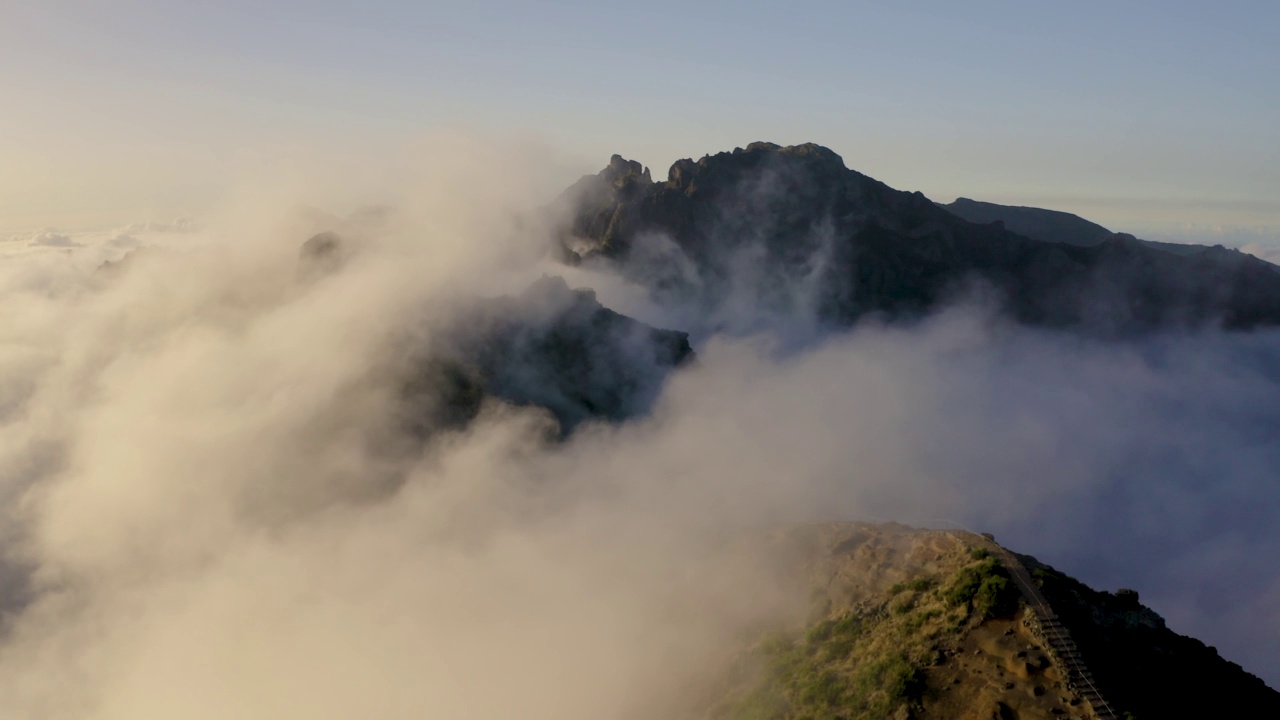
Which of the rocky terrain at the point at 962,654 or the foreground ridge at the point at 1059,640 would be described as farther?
the rocky terrain at the point at 962,654

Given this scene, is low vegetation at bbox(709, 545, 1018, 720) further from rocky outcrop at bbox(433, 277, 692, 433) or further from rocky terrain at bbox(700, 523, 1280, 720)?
rocky outcrop at bbox(433, 277, 692, 433)

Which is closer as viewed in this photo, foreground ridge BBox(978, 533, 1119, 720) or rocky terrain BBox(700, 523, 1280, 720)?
foreground ridge BBox(978, 533, 1119, 720)

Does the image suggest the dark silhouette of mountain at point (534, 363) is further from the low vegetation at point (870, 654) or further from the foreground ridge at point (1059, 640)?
the foreground ridge at point (1059, 640)

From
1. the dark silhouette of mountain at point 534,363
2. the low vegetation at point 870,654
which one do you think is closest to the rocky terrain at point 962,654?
the low vegetation at point 870,654

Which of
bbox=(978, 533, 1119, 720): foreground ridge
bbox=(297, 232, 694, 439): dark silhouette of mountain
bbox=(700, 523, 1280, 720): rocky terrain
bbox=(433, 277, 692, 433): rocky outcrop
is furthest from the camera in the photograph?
bbox=(433, 277, 692, 433): rocky outcrop

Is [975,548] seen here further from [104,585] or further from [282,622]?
[104,585]

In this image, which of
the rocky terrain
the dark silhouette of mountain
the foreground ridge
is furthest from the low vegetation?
the dark silhouette of mountain

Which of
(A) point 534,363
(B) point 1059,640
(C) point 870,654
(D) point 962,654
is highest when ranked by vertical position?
(B) point 1059,640

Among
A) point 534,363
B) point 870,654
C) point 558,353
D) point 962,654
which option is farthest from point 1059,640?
point 558,353

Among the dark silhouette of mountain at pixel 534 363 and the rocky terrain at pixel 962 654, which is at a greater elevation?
the rocky terrain at pixel 962 654

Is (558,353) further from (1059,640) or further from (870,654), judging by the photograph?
(1059,640)

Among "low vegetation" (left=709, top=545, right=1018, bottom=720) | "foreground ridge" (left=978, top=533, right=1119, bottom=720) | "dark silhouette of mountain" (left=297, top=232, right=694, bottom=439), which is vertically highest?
"foreground ridge" (left=978, top=533, right=1119, bottom=720)
